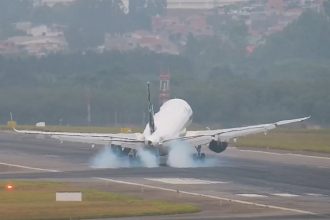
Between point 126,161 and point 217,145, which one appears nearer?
point 126,161

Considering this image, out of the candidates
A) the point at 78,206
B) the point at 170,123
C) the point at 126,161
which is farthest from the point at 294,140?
the point at 78,206

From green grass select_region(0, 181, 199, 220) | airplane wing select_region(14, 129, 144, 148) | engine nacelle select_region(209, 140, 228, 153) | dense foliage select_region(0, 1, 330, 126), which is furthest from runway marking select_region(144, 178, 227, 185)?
dense foliage select_region(0, 1, 330, 126)

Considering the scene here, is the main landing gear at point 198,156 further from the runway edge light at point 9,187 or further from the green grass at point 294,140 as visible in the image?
the runway edge light at point 9,187

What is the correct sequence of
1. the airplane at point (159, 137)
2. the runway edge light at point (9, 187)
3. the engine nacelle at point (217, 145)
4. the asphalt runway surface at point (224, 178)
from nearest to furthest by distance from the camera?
the asphalt runway surface at point (224, 178) → the runway edge light at point (9, 187) → the airplane at point (159, 137) → the engine nacelle at point (217, 145)

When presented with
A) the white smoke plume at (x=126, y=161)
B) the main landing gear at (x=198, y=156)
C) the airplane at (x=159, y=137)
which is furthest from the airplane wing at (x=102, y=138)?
the main landing gear at (x=198, y=156)

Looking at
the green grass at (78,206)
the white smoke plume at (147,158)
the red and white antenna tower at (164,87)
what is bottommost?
the green grass at (78,206)

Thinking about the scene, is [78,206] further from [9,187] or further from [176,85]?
[176,85]
